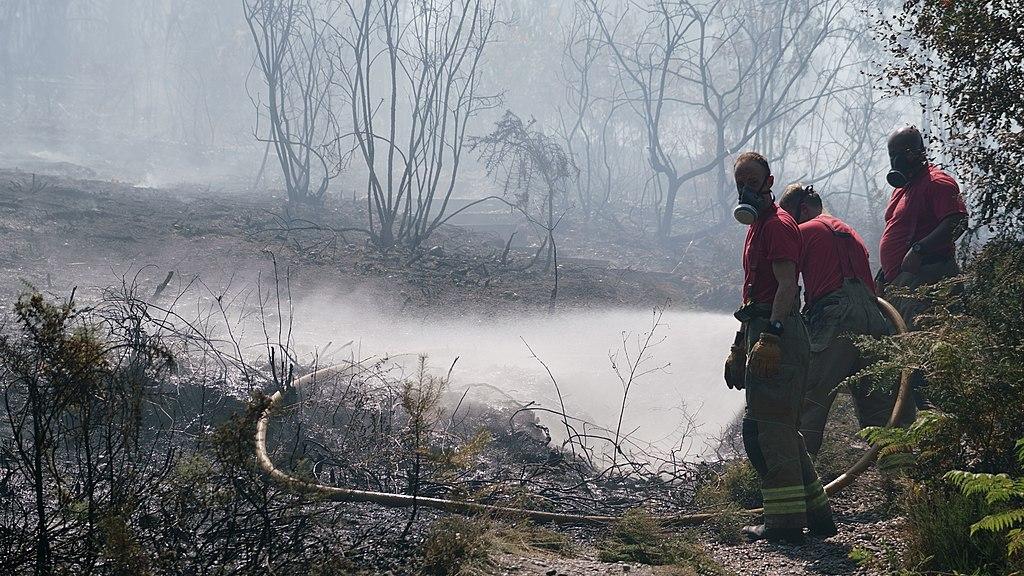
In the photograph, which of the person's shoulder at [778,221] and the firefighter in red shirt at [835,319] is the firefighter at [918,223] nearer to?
the firefighter in red shirt at [835,319]

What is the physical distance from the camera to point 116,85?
198 feet

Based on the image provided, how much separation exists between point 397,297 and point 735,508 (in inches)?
320

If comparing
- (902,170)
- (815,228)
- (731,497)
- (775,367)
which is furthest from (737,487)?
(902,170)

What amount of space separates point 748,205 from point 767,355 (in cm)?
78

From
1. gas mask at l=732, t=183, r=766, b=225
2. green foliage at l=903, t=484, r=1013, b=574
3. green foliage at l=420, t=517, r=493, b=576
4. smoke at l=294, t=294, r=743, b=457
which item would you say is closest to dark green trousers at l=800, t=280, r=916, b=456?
gas mask at l=732, t=183, r=766, b=225

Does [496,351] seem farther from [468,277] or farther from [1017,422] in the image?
[1017,422]

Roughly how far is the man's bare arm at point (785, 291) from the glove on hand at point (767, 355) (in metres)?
0.12

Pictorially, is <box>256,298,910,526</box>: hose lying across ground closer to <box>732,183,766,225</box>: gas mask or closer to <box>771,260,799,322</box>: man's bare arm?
<box>771,260,799,322</box>: man's bare arm


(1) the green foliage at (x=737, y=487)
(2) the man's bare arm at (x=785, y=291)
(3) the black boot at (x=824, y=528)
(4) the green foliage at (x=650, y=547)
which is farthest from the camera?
(1) the green foliage at (x=737, y=487)

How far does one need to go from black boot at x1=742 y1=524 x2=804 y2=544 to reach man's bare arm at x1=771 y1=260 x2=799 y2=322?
1086 mm

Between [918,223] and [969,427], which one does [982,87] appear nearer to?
[969,427]

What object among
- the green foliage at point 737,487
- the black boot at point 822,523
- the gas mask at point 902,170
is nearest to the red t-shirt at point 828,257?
the gas mask at point 902,170

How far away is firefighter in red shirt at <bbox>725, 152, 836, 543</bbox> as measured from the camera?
13.5ft

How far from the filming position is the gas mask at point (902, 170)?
5.80m
